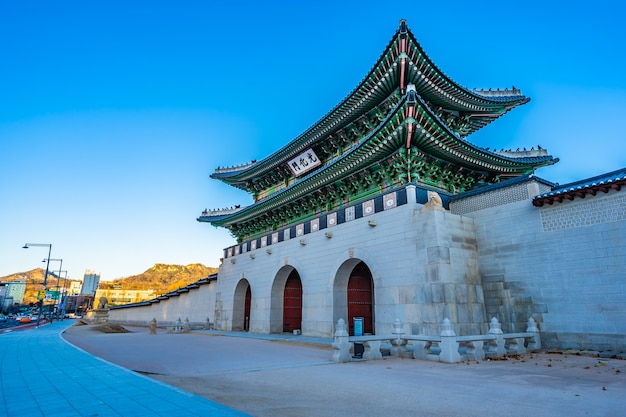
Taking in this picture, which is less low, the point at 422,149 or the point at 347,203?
the point at 422,149

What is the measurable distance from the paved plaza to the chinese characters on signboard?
13.3 m

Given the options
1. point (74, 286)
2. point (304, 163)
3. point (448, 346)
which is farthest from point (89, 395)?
point (74, 286)

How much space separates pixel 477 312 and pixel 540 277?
2.37 metres

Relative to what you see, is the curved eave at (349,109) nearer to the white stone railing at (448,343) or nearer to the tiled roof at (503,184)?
the tiled roof at (503,184)

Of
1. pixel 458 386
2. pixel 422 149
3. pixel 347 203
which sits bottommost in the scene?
pixel 458 386

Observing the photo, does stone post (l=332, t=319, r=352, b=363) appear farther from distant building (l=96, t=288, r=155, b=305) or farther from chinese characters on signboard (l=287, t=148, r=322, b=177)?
distant building (l=96, t=288, r=155, b=305)

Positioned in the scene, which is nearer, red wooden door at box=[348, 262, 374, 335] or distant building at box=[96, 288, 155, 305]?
red wooden door at box=[348, 262, 374, 335]

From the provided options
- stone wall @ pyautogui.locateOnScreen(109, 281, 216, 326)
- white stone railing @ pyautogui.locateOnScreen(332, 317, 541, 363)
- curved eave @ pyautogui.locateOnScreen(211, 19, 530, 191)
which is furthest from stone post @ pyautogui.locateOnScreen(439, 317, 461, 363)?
stone wall @ pyautogui.locateOnScreen(109, 281, 216, 326)

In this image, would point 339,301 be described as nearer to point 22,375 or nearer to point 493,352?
point 493,352

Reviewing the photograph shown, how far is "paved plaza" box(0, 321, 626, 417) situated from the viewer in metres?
4.71

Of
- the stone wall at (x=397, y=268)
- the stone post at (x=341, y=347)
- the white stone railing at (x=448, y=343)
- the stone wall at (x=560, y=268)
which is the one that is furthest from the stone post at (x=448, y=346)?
the stone wall at (x=560, y=268)

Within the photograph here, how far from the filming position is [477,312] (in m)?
12.5

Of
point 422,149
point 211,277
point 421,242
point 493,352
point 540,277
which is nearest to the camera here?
point 493,352

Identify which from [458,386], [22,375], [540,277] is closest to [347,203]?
[540,277]
